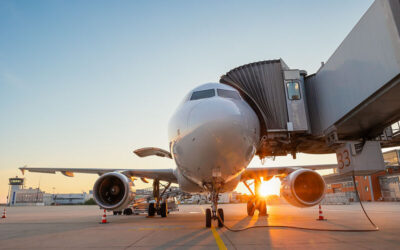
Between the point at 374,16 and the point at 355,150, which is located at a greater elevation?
the point at 374,16

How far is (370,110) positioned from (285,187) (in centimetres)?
411

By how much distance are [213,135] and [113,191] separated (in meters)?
5.89

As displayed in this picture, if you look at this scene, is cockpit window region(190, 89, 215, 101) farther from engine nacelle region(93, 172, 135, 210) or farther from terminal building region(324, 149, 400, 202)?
terminal building region(324, 149, 400, 202)

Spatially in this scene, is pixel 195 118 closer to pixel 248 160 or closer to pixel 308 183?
pixel 248 160

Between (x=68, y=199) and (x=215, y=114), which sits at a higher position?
(x=215, y=114)

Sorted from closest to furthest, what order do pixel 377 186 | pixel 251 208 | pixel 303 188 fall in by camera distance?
1. pixel 303 188
2. pixel 251 208
3. pixel 377 186

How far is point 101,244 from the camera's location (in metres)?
4.88

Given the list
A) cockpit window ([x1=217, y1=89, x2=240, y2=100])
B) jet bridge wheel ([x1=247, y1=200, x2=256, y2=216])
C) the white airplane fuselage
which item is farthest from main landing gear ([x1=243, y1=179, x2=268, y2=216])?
cockpit window ([x1=217, y1=89, x2=240, y2=100])

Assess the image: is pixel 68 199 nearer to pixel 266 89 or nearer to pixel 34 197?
pixel 34 197

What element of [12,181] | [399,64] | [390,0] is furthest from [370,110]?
[12,181]

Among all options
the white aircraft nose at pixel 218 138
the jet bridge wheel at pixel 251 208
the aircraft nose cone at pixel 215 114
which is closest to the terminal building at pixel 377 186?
the jet bridge wheel at pixel 251 208

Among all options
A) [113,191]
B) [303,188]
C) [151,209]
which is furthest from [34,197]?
[303,188]

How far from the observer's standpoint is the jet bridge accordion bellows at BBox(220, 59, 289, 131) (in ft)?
23.0

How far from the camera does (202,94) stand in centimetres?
630
